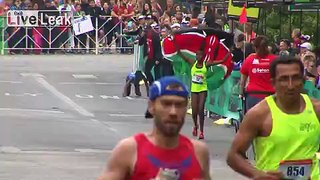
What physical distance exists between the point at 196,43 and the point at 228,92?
1155 mm

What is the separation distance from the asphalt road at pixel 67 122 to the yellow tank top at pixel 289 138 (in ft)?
21.1

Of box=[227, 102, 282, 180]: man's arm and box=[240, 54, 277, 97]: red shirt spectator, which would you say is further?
box=[240, 54, 277, 97]: red shirt spectator

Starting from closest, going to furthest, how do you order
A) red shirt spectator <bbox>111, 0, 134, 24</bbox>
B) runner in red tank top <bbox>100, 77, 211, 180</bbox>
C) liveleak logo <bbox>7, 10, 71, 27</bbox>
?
runner in red tank top <bbox>100, 77, 211, 180</bbox> < liveleak logo <bbox>7, 10, 71, 27</bbox> < red shirt spectator <bbox>111, 0, 134, 24</bbox>

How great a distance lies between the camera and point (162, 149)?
17.2ft

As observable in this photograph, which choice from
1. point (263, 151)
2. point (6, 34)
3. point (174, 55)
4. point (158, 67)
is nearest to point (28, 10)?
point (6, 34)

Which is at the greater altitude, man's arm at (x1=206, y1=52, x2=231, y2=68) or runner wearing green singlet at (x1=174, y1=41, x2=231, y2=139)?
man's arm at (x1=206, y1=52, x2=231, y2=68)

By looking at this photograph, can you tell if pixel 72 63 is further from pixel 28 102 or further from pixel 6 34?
pixel 28 102

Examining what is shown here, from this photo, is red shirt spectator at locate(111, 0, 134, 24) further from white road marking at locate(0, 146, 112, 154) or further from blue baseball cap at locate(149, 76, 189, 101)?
blue baseball cap at locate(149, 76, 189, 101)

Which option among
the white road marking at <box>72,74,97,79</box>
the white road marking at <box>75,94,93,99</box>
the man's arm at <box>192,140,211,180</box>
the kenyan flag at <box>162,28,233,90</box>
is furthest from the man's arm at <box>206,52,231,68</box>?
the man's arm at <box>192,140,211,180</box>

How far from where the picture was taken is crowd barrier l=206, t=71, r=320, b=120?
1939 cm

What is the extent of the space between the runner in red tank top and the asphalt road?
768 centimetres

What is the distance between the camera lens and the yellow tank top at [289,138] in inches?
262

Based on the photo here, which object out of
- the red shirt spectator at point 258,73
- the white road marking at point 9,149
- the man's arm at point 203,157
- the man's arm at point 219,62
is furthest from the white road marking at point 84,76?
the man's arm at point 203,157

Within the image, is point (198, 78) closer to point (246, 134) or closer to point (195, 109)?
point (195, 109)
